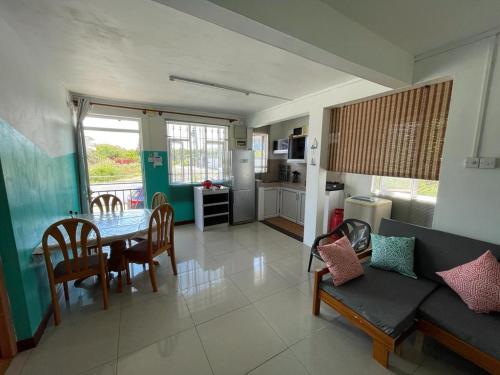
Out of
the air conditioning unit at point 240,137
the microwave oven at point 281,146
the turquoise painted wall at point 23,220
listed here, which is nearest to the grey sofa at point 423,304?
the turquoise painted wall at point 23,220

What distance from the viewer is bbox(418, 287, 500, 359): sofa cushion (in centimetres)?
126

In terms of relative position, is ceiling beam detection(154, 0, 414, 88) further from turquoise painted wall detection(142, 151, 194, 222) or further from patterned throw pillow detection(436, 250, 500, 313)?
turquoise painted wall detection(142, 151, 194, 222)

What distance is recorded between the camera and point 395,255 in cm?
198

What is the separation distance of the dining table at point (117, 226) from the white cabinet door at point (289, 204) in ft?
9.92

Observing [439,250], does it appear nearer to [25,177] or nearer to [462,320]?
[462,320]

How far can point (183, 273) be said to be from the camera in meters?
2.65

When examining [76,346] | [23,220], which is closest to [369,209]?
[76,346]

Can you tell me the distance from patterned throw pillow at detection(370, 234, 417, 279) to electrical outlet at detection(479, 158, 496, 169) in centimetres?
82

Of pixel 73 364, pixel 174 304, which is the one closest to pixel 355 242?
pixel 174 304

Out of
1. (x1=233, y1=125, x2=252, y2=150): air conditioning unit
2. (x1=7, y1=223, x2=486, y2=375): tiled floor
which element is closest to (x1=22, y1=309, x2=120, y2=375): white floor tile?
(x1=7, y1=223, x2=486, y2=375): tiled floor

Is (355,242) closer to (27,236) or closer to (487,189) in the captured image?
(487,189)

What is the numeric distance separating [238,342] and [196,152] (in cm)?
366

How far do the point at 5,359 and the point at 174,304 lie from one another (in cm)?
117

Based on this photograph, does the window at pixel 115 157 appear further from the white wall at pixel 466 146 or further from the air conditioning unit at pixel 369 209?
the white wall at pixel 466 146
